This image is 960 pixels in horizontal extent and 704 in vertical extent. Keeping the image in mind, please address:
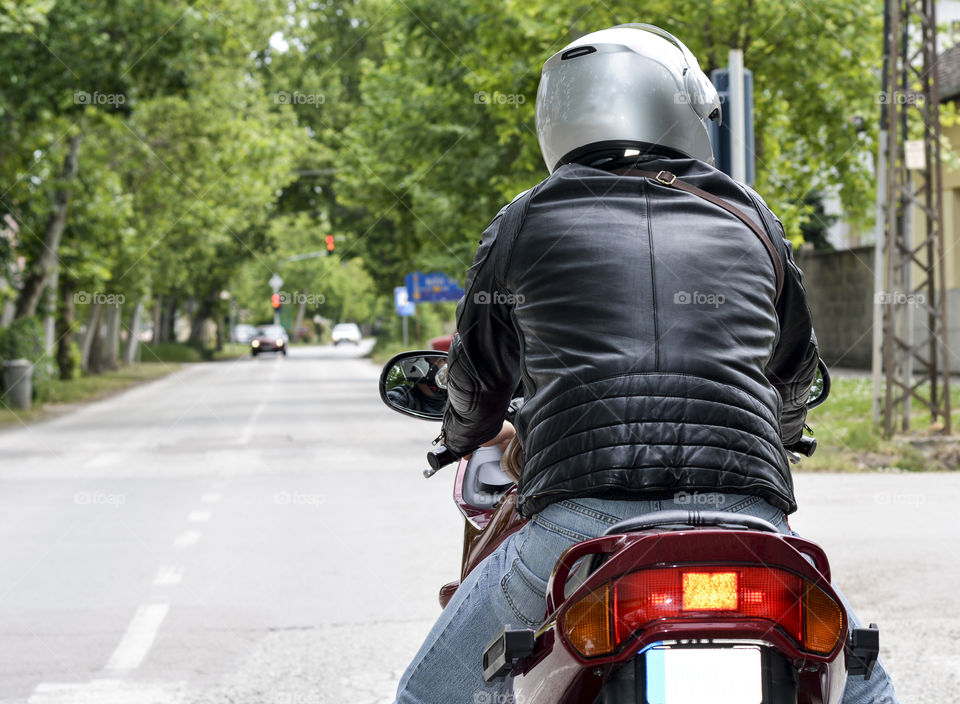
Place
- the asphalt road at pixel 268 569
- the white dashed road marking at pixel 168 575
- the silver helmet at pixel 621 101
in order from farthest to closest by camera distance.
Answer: the white dashed road marking at pixel 168 575
the asphalt road at pixel 268 569
the silver helmet at pixel 621 101

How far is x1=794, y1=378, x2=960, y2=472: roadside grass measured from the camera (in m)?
12.3

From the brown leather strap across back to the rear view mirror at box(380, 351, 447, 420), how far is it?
33.7 inches

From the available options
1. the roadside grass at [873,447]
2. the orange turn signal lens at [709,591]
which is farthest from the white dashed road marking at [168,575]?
the roadside grass at [873,447]

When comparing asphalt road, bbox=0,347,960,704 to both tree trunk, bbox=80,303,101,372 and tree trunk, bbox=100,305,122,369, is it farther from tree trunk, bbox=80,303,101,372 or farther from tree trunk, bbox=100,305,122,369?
tree trunk, bbox=100,305,122,369

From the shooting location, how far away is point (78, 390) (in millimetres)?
31469

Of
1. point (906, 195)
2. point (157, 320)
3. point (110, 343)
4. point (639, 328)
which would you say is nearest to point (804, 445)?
point (639, 328)

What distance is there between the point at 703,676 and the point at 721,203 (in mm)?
871

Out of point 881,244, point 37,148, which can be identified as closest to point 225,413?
point 37,148

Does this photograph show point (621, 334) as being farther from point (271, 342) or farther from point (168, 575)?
point (271, 342)

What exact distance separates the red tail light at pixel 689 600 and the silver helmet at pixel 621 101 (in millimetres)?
914

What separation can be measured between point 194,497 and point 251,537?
2345 millimetres

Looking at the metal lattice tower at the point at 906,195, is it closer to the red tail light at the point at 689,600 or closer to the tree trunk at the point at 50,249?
the red tail light at the point at 689,600

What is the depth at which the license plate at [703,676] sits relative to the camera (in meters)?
1.95

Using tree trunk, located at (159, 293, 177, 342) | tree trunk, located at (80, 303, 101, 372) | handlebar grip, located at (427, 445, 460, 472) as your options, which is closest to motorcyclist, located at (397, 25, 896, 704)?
handlebar grip, located at (427, 445, 460, 472)
